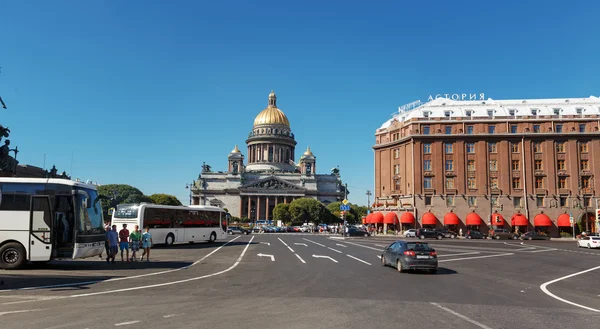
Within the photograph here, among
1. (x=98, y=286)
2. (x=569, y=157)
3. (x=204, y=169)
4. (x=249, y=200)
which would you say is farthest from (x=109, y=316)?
(x=204, y=169)

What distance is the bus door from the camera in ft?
58.2

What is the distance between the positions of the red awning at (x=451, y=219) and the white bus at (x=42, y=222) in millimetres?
52945

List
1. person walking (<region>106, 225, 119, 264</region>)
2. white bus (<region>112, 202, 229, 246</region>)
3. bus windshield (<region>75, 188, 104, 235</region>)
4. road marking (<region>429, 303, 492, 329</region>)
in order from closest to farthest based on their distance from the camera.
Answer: road marking (<region>429, 303, 492, 329</region>) → bus windshield (<region>75, 188, 104, 235</region>) → person walking (<region>106, 225, 119, 264</region>) → white bus (<region>112, 202, 229, 246</region>)

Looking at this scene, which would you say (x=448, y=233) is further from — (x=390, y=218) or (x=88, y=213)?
(x=88, y=213)


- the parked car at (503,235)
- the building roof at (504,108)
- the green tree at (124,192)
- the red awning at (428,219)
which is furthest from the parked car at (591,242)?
the green tree at (124,192)

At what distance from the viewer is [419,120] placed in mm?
67375

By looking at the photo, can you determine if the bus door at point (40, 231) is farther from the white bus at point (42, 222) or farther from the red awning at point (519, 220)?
the red awning at point (519, 220)

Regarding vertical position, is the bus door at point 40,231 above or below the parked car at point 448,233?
above

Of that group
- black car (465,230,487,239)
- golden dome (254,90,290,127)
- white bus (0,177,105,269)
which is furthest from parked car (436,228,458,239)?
golden dome (254,90,290,127)

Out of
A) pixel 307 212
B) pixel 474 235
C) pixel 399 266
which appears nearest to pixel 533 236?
pixel 474 235

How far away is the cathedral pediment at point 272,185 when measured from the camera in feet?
461

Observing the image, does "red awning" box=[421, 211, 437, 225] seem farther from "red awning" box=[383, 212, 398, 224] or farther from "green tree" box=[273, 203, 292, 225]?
"green tree" box=[273, 203, 292, 225]

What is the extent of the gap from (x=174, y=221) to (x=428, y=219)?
39.5 metres

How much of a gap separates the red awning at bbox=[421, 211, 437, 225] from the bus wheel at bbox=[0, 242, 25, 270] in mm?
53792
